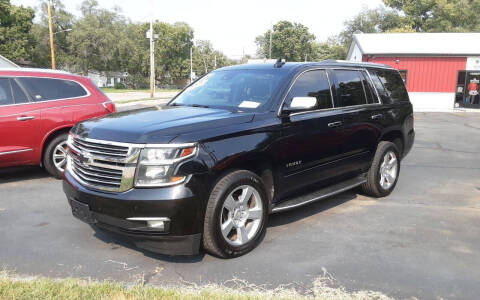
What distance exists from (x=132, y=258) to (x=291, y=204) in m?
1.71

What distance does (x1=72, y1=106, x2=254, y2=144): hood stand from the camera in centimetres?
343

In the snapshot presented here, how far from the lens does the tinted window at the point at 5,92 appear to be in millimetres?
6211

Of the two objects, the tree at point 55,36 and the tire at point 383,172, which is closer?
the tire at point 383,172

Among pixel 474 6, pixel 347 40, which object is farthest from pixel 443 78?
pixel 347 40

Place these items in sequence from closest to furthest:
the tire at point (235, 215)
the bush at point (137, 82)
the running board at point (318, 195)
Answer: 1. the tire at point (235, 215)
2. the running board at point (318, 195)
3. the bush at point (137, 82)

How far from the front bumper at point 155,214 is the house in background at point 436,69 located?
25.4 meters

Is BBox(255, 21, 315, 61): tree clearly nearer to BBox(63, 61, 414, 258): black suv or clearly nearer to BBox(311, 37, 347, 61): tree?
BBox(311, 37, 347, 61): tree

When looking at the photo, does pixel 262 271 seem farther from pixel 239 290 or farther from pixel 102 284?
pixel 102 284

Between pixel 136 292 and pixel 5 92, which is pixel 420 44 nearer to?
pixel 5 92

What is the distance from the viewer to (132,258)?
387cm

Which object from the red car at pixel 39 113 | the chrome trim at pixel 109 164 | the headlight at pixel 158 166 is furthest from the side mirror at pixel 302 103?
the red car at pixel 39 113

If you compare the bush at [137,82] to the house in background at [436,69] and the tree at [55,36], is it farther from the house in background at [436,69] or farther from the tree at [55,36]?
the house in background at [436,69]

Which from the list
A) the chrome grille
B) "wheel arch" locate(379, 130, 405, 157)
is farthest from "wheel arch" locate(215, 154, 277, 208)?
"wheel arch" locate(379, 130, 405, 157)

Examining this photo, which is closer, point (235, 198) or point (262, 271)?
point (262, 271)
